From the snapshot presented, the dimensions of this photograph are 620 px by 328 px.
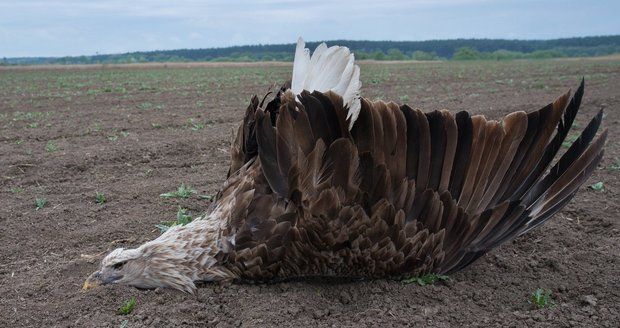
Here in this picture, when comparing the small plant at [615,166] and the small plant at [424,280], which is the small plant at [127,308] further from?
the small plant at [615,166]

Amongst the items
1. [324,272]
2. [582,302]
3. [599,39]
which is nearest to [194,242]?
[324,272]

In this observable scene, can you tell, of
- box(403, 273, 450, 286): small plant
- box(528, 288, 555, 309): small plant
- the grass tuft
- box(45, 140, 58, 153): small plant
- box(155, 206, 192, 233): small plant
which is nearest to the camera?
box(528, 288, 555, 309): small plant

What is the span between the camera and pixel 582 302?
3.38m

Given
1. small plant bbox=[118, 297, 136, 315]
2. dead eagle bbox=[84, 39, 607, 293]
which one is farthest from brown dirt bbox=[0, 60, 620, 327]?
dead eagle bbox=[84, 39, 607, 293]

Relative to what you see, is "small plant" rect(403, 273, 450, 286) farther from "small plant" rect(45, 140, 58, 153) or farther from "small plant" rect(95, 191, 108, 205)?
"small plant" rect(45, 140, 58, 153)

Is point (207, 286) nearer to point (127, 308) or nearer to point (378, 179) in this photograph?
point (127, 308)

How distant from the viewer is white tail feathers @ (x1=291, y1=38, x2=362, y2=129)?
3279mm

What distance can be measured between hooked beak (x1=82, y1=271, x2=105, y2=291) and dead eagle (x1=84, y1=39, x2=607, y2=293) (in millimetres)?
65

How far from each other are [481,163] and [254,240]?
4.71 feet

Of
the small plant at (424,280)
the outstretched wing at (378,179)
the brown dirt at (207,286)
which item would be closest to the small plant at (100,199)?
the brown dirt at (207,286)

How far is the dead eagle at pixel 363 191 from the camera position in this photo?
10.5ft

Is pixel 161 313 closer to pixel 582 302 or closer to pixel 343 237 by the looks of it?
pixel 343 237

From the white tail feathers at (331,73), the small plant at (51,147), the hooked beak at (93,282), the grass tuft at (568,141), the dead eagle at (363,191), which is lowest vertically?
the hooked beak at (93,282)

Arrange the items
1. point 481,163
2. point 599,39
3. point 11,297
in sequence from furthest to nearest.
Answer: point 599,39 → point 11,297 → point 481,163
